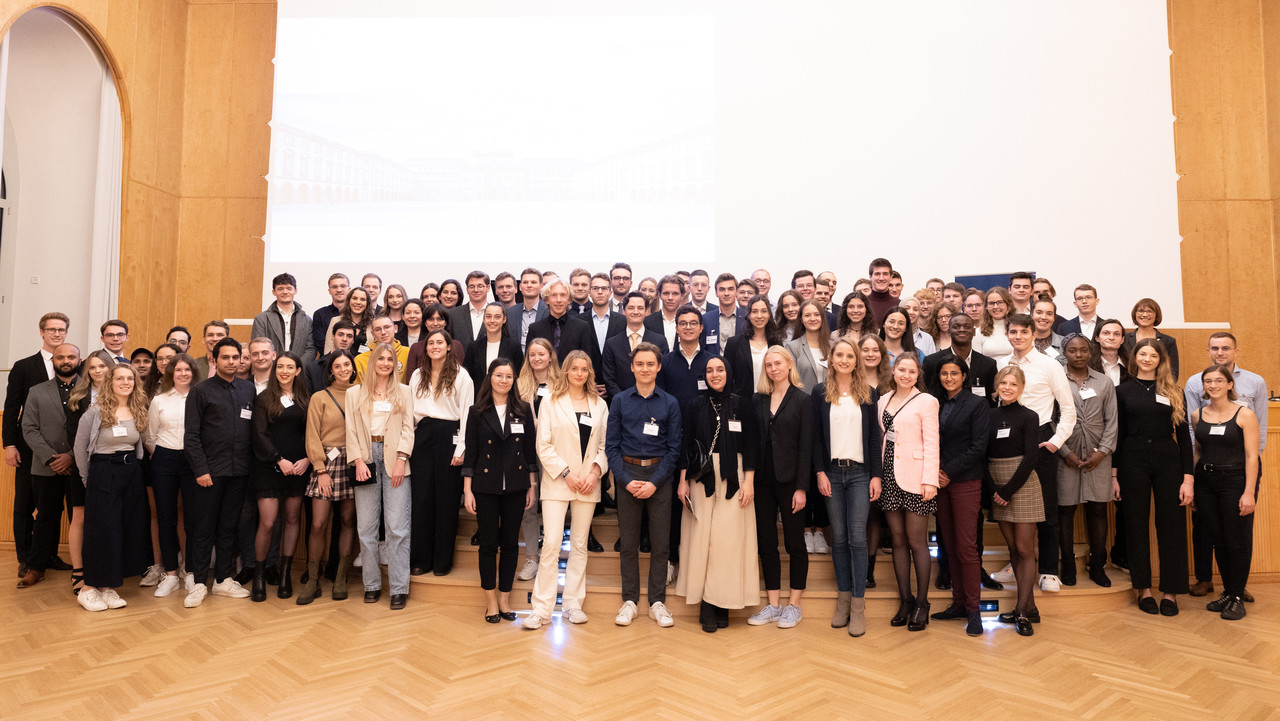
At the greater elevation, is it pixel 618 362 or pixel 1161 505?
pixel 618 362

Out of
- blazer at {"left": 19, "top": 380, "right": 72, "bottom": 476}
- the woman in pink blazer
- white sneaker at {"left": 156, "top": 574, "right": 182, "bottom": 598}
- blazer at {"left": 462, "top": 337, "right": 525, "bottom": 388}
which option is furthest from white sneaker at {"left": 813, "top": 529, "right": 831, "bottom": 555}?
blazer at {"left": 19, "top": 380, "right": 72, "bottom": 476}

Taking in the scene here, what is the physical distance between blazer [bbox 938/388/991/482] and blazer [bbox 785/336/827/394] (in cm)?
78

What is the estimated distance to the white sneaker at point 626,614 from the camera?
405 centimetres

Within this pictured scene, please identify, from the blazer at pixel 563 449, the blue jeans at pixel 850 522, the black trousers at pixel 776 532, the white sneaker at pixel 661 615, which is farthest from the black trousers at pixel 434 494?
the blue jeans at pixel 850 522

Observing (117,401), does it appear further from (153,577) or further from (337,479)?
(337,479)

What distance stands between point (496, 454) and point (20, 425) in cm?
358

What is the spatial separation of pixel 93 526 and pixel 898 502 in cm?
487

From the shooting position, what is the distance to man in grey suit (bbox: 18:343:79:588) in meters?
4.62

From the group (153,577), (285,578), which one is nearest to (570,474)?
(285,578)

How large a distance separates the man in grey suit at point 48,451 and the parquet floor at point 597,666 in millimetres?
475

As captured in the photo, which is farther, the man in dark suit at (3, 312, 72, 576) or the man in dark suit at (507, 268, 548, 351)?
the man in dark suit at (507, 268, 548, 351)

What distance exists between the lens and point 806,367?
4496mm

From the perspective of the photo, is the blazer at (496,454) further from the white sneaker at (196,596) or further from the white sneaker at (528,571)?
the white sneaker at (196,596)

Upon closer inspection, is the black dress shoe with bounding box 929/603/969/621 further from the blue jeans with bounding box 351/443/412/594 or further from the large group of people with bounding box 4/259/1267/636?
the blue jeans with bounding box 351/443/412/594
